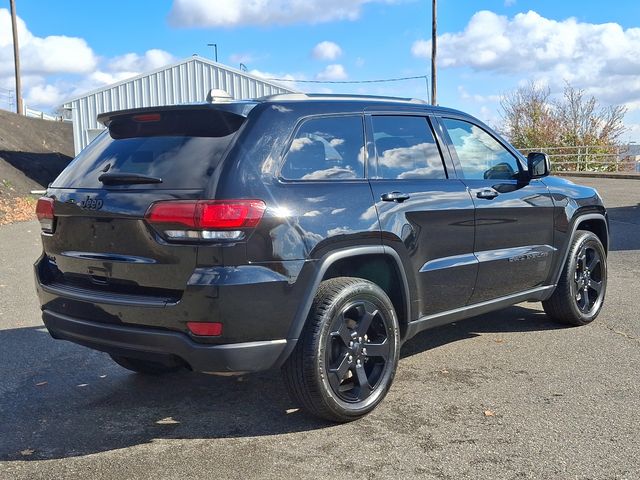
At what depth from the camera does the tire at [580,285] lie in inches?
221

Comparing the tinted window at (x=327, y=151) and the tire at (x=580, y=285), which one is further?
the tire at (x=580, y=285)

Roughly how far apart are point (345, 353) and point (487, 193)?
1734 millimetres

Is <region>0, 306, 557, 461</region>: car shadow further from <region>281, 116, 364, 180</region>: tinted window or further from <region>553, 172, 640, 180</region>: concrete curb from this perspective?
<region>553, 172, 640, 180</region>: concrete curb

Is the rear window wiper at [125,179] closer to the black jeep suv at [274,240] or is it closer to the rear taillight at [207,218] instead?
the black jeep suv at [274,240]

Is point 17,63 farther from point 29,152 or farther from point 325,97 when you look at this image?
point 325,97

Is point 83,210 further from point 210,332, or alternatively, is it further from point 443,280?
point 443,280

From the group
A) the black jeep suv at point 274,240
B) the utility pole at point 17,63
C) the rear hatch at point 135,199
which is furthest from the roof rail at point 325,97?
the utility pole at point 17,63

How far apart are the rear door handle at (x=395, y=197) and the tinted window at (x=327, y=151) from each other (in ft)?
0.63

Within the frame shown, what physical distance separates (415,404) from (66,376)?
2.55 m

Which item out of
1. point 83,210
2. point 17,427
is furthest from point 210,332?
point 17,427

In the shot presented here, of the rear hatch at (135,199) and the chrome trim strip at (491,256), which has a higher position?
the rear hatch at (135,199)

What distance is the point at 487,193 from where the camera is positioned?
15.5ft

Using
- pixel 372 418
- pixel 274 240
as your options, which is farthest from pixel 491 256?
pixel 274 240

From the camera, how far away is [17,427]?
3.86 m
